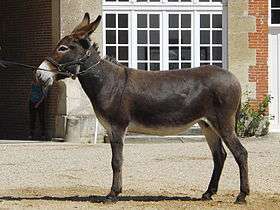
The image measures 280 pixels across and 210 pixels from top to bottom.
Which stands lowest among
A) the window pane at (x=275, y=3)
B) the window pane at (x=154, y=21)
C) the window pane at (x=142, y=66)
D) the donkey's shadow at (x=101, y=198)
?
the donkey's shadow at (x=101, y=198)

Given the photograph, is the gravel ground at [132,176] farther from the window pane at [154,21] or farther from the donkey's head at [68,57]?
the window pane at [154,21]

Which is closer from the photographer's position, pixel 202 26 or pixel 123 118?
pixel 123 118

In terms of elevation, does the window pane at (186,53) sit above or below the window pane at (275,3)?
below

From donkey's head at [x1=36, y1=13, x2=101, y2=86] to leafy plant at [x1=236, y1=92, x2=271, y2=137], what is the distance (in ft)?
33.4

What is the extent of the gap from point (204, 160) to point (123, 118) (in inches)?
220

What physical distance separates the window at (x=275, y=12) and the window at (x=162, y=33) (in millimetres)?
1563

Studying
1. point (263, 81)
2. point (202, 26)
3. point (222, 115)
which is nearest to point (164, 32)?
point (202, 26)

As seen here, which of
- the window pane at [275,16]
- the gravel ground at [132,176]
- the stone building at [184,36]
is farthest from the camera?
the window pane at [275,16]

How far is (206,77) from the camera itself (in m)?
9.84

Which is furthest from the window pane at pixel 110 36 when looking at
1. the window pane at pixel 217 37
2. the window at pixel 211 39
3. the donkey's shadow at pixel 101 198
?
the donkey's shadow at pixel 101 198

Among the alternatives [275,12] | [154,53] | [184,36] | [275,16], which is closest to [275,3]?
[275,12]

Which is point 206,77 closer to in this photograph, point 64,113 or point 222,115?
point 222,115

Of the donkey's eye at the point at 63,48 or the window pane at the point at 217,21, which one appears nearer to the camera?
the donkey's eye at the point at 63,48

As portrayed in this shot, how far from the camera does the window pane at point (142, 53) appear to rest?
19.7m
